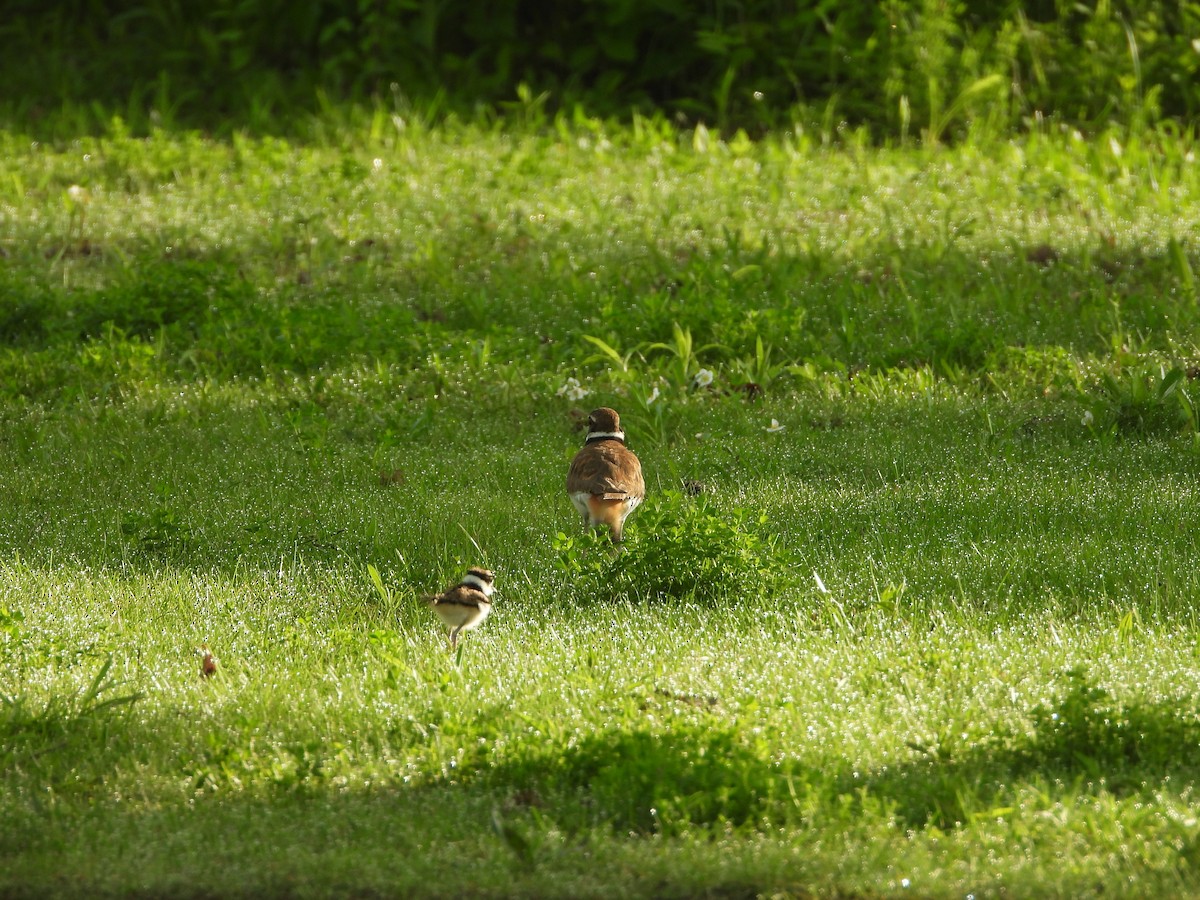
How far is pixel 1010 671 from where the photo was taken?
520 centimetres

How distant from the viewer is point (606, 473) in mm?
6805

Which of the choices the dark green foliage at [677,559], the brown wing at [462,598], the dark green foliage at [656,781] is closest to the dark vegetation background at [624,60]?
the dark green foliage at [677,559]

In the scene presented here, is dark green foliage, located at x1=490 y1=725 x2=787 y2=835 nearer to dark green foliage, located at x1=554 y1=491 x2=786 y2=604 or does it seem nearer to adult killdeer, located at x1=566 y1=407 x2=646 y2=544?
dark green foliage, located at x1=554 y1=491 x2=786 y2=604

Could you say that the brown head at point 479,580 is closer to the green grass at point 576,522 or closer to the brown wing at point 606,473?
the green grass at point 576,522

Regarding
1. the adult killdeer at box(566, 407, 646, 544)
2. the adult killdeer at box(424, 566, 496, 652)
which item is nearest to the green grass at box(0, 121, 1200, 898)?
the adult killdeer at box(424, 566, 496, 652)

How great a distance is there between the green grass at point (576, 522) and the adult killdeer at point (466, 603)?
0.17 meters

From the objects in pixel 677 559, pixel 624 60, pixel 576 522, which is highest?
pixel 624 60

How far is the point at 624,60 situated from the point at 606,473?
8986mm

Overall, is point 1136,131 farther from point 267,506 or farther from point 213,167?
point 267,506

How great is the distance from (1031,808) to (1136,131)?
416 inches

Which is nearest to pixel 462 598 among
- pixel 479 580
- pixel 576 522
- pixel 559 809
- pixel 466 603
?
pixel 466 603

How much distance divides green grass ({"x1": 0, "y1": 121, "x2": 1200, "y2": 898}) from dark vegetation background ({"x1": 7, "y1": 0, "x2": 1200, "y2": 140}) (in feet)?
2.47

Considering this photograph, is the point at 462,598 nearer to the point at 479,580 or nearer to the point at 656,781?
the point at 479,580

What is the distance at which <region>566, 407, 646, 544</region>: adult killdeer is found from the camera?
6770 mm
